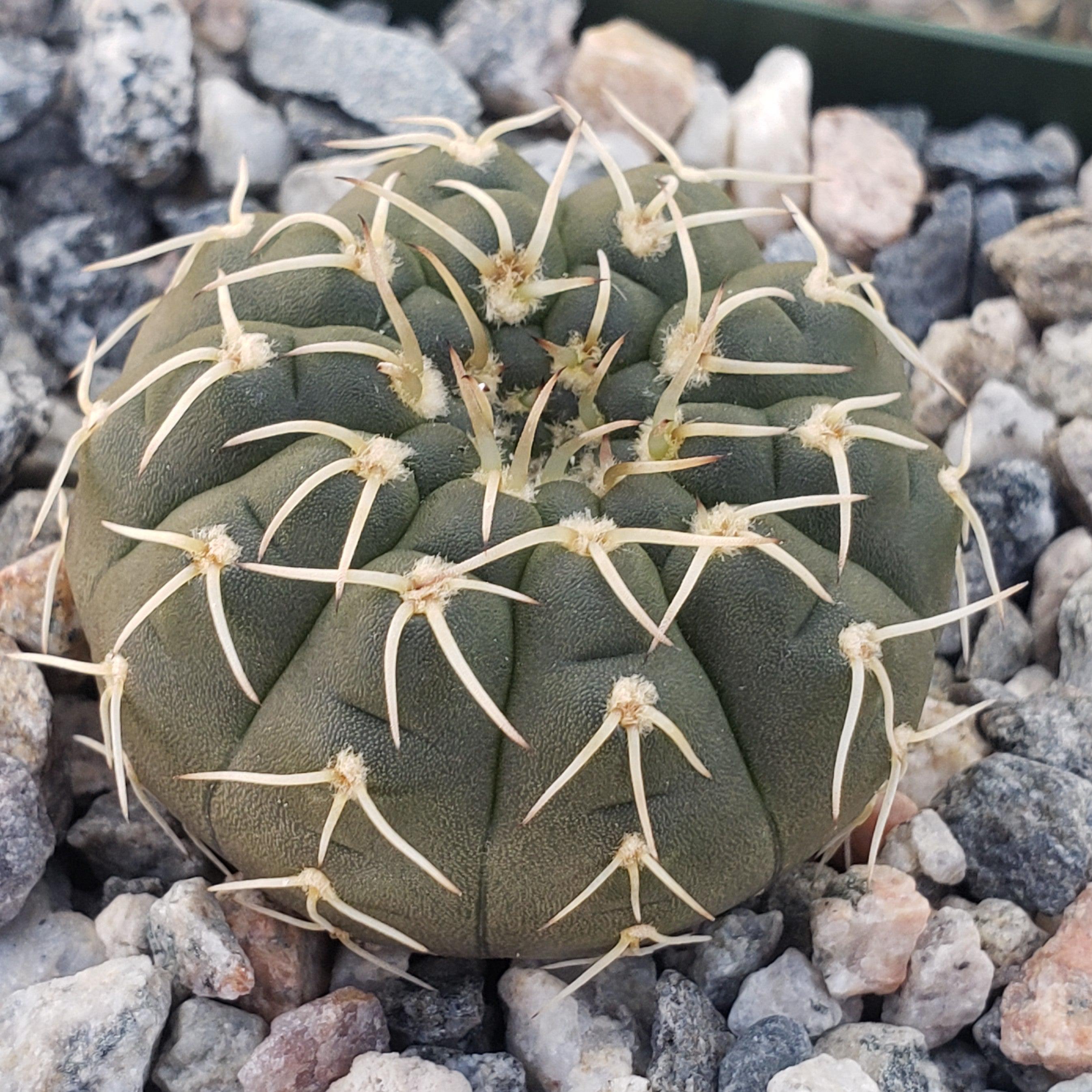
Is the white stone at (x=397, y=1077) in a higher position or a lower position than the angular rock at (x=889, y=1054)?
higher

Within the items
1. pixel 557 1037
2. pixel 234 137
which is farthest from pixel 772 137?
pixel 557 1037

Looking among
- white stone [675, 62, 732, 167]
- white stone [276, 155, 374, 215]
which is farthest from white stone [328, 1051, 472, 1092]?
white stone [675, 62, 732, 167]

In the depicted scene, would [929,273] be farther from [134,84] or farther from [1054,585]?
[134,84]

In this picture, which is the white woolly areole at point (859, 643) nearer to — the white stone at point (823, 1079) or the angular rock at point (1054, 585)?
the white stone at point (823, 1079)

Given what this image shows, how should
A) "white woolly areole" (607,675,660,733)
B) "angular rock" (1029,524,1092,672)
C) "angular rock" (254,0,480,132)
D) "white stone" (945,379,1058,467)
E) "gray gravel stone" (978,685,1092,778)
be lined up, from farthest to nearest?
"angular rock" (254,0,480,132), "white stone" (945,379,1058,467), "angular rock" (1029,524,1092,672), "gray gravel stone" (978,685,1092,778), "white woolly areole" (607,675,660,733)

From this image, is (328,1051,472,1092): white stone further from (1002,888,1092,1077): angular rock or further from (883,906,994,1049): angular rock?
(1002,888,1092,1077): angular rock

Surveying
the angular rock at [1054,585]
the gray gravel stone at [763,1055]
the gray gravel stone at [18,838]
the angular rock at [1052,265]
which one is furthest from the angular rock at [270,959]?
the angular rock at [1052,265]
